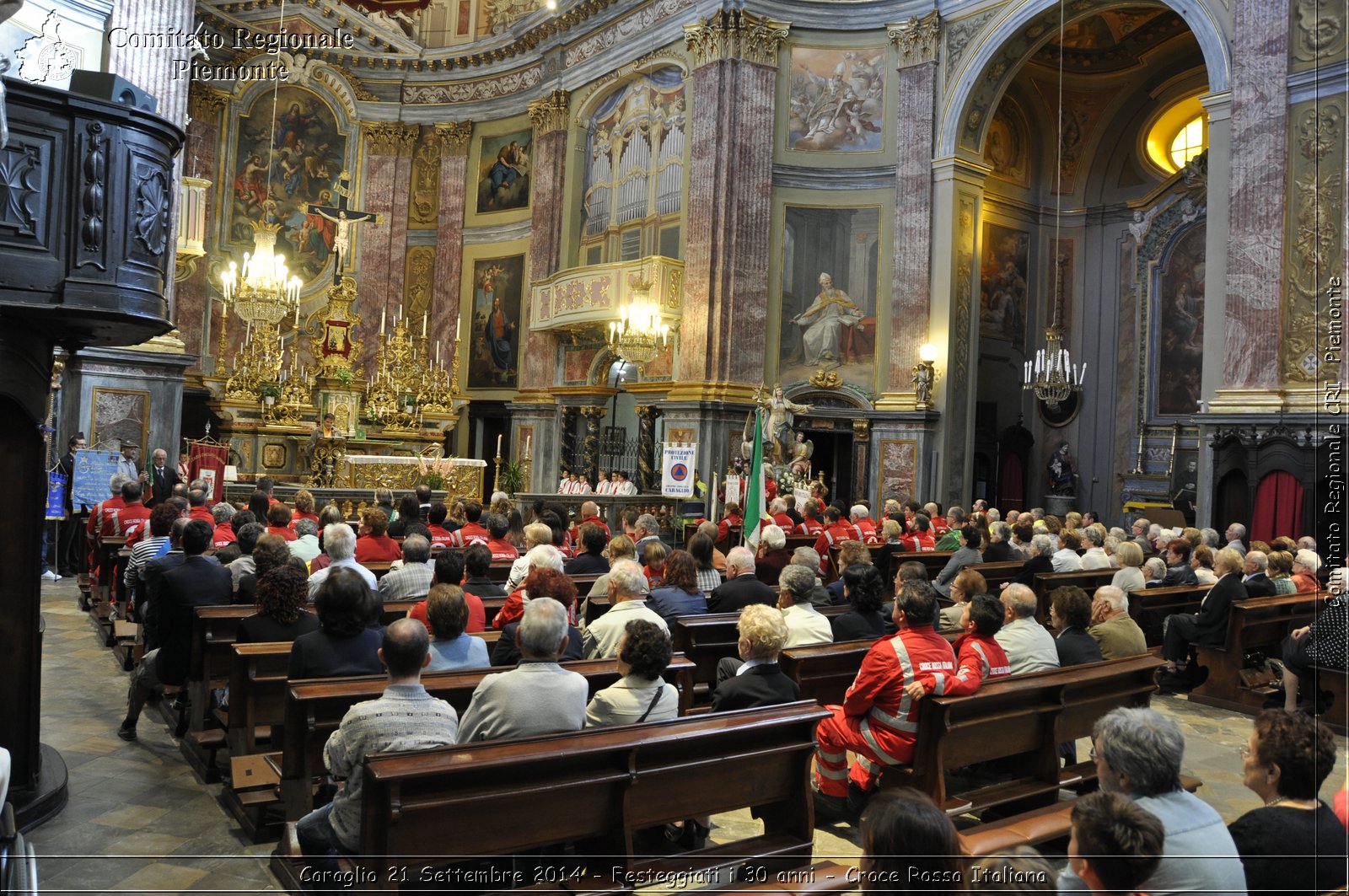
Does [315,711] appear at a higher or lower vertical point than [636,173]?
lower

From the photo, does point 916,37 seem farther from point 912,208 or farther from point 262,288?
point 262,288

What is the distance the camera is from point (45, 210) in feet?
14.0

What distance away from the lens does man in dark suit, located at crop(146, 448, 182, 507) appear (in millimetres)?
11297

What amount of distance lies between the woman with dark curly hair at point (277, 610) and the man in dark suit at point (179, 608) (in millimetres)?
680

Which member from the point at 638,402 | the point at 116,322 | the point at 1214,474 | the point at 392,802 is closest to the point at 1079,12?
the point at 1214,474

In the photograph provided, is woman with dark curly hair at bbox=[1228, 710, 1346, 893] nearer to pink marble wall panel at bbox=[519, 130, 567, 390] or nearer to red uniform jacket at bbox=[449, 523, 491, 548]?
red uniform jacket at bbox=[449, 523, 491, 548]

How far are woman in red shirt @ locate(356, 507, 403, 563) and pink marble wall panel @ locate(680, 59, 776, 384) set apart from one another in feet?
35.7

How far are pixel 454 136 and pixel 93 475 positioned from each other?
52.9ft

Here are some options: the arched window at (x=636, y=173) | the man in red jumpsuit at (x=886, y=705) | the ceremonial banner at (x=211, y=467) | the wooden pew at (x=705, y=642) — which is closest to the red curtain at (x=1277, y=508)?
the wooden pew at (x=705, y=642)

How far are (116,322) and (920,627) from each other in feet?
13.3

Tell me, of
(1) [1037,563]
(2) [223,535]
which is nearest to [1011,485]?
(1) [1037,563]

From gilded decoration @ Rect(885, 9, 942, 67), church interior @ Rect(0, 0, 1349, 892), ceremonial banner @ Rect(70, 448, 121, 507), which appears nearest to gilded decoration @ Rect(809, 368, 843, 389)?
church interior @ Rect(0, 0, 1349, 892)

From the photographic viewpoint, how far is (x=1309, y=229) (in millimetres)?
12141

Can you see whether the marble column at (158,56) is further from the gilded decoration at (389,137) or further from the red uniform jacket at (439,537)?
the gilded decoration at (389,137)
